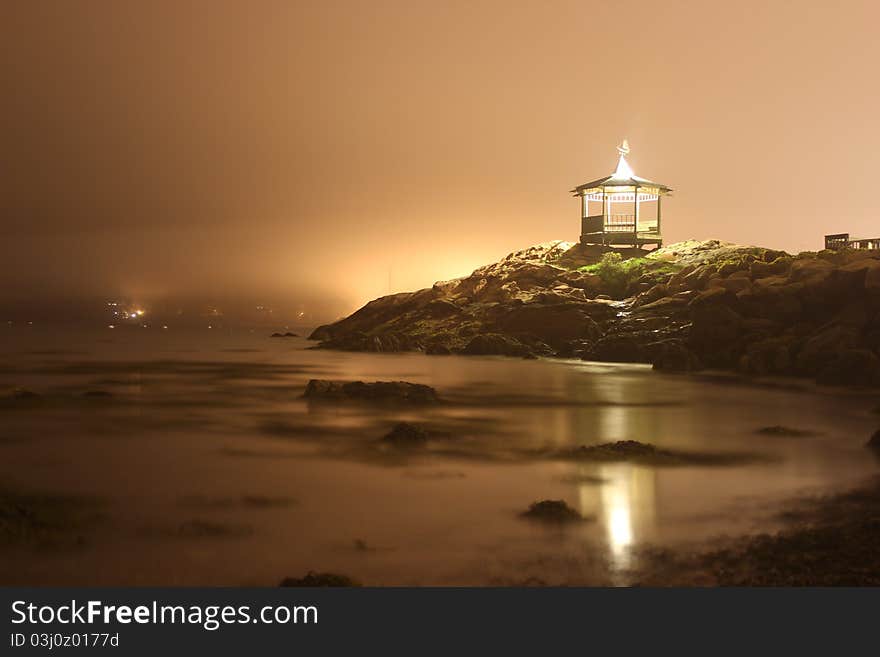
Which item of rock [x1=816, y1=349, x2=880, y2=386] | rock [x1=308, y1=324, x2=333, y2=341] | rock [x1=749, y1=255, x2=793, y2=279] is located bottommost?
rock [x1=816, y1=349, x2=880, y2=386]

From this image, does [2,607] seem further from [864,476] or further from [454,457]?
[864,476]

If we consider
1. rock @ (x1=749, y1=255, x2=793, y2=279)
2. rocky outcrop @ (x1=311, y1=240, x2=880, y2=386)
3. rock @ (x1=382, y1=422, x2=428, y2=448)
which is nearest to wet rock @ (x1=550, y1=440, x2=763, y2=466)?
rock @ (x1=382, y1=422, x2=428, y2=448)

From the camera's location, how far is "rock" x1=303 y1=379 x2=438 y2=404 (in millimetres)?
23562

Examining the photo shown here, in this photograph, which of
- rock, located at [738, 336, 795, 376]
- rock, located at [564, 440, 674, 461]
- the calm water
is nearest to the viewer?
the calm water

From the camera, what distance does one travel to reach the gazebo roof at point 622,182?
179 ft

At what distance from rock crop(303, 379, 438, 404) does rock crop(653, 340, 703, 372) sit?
48.2 feet

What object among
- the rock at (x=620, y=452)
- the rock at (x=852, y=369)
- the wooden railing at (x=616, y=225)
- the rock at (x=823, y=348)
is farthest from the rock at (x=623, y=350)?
the rock at (x=620, y=452)

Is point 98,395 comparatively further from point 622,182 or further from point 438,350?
point 622,182

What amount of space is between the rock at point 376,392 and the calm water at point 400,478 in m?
0.67

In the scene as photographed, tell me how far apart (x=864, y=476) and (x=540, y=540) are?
717cm

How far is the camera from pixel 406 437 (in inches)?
669

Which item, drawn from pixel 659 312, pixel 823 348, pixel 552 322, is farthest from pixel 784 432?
pixel 552 322

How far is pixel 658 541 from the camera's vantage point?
32.6 feet

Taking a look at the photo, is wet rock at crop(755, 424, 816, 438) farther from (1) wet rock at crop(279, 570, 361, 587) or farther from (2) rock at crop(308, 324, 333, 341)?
(2) rock at crop(308, 324, 333, 341)
